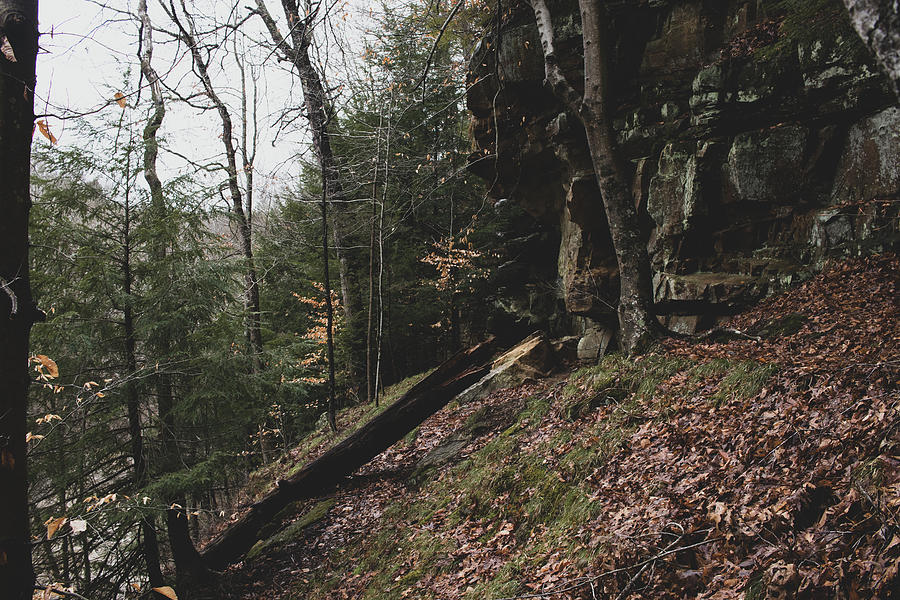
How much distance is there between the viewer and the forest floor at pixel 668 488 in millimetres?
2973

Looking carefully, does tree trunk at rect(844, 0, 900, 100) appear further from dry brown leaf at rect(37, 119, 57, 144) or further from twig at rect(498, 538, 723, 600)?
dry brown leaf at rect(37, 119, 57, 144)

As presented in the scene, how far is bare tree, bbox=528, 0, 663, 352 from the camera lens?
7.28 m

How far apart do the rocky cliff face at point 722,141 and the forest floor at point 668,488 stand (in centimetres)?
116

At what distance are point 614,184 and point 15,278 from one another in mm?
7164

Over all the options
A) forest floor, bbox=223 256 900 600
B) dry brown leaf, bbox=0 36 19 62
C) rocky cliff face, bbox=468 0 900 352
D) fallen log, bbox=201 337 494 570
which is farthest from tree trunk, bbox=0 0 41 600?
rocky cliff face, bbox=468 0 900 352

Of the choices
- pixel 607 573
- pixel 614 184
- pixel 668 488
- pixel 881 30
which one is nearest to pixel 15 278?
pixel 881 30

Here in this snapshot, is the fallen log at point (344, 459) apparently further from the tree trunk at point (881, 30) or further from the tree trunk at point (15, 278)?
the tree trunk at point (881, 30)

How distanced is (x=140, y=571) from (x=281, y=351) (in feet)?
A: 13.5

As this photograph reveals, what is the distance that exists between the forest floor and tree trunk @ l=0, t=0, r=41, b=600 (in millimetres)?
3531

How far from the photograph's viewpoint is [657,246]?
32.3 feet

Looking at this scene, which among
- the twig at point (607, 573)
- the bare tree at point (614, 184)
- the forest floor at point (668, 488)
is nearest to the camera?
the forest floor at point (668, 488)

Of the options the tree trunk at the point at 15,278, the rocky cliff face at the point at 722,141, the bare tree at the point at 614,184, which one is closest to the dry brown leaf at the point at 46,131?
the tree trunk at the point at 15,278

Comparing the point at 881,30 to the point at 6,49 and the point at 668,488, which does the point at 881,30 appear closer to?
the point at 668,488

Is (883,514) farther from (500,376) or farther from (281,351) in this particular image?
(281,351)
